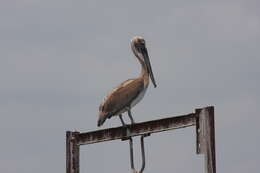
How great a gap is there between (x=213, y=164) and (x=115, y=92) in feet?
19.4

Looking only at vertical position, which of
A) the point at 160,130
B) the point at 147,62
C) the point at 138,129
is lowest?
the point at 160,130

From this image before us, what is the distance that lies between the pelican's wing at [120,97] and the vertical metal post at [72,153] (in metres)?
2.30

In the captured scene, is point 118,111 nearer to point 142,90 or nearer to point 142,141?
point 142,90

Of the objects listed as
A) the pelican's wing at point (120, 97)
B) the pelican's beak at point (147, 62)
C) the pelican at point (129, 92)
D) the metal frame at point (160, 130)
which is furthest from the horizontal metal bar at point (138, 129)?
the pelican's beak at point (147, 62)

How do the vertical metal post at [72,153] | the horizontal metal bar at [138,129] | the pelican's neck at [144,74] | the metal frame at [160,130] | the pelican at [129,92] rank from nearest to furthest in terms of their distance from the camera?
the metal frame at [160,130] → the horizontal metal bar at [138,129] → the vertical metal post at [72,153] → the pelican at [129,92] → the pelican's neck at [144,74]

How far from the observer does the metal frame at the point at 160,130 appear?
1441cm

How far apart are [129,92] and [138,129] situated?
350 cm

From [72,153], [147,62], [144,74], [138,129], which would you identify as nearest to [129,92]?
[144,74]

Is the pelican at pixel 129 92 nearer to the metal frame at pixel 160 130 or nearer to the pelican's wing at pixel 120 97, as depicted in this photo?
the pelican's wing at pixel 120 97

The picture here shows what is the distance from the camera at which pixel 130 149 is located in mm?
16469

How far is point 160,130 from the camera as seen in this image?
51.8 feet

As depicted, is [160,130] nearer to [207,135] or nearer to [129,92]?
[207,135]

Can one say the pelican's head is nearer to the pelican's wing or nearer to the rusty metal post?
the pelican's wing

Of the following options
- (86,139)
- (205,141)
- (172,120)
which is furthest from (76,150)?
(205,141)
